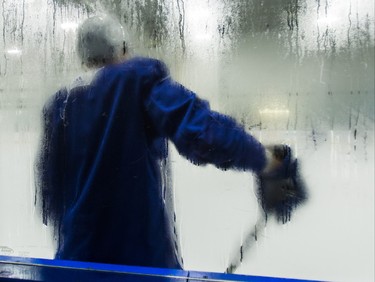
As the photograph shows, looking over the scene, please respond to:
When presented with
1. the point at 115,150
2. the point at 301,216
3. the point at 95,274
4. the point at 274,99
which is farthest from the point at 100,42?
the point at 301,216

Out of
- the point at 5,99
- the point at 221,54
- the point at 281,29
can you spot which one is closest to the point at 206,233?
the point at 221,54

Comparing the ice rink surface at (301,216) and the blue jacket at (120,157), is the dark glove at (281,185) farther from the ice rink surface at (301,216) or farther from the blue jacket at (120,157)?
the blue jacket at (120,157)

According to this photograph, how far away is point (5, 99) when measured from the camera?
1.49 meters

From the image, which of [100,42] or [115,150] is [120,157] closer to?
[115,150]

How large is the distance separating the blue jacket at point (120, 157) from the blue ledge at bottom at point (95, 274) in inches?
3.7

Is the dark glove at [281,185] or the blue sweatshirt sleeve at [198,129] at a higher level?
the blue sweatshirt sleeve at [198,129]

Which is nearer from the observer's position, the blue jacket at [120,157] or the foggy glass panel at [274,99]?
the foggy glass panel at [274,99]

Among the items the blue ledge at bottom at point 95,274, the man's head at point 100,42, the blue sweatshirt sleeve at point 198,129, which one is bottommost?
the blue ledge at bottom at point 95,274

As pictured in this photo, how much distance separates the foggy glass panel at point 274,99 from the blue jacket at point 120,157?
0.21 ft

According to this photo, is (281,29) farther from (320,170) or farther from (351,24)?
(320,170)

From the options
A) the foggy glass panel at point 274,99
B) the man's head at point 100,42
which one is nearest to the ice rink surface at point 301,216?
the foggy glass panel at point 274,99

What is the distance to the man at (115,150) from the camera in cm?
133

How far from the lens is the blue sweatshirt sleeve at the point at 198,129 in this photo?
125 cm

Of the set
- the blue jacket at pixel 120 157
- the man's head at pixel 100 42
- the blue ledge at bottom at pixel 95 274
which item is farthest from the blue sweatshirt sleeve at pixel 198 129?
the blue ledge at bottom at pixel 95 274
